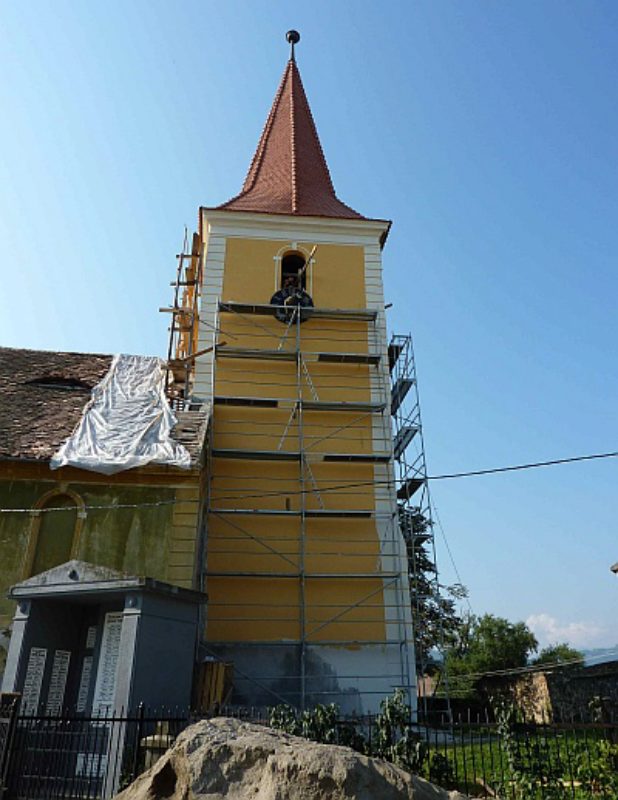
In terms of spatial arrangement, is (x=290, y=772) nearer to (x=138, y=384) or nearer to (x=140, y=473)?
(x=140, y=473)

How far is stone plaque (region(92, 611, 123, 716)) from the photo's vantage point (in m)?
9.79

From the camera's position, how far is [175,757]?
219 inches

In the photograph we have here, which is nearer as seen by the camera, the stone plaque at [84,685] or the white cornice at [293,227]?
the stone plaque at [84,685]

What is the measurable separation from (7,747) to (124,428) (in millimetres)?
7992

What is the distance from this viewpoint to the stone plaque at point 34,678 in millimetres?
9867

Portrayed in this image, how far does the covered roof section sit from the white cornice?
5255 mm

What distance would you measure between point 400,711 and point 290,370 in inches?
442

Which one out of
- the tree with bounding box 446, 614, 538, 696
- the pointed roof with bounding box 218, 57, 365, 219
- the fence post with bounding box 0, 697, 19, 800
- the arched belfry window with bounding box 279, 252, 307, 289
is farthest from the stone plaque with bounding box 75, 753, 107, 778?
the tree with bounding box 446, 614, 538, 696

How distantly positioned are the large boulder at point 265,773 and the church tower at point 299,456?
30.2ft

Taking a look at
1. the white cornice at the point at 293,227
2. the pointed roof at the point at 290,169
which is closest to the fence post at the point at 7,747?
the white cornice at the point at 293,227

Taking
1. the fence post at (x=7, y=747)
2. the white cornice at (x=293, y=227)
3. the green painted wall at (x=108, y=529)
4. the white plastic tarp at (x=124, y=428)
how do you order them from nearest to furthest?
1. the fence post at (x=7, y=747)
2. the green painted wall at (x=108, y=529)
3. the white plastic tarp at (x=124, y=428)
4. the white cornice at (x=293, y=227)

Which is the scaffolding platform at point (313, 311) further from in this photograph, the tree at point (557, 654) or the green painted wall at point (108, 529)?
the tree at point (557, 654)

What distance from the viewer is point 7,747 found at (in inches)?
306

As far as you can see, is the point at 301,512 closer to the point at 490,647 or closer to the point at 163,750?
the point at 163,750
